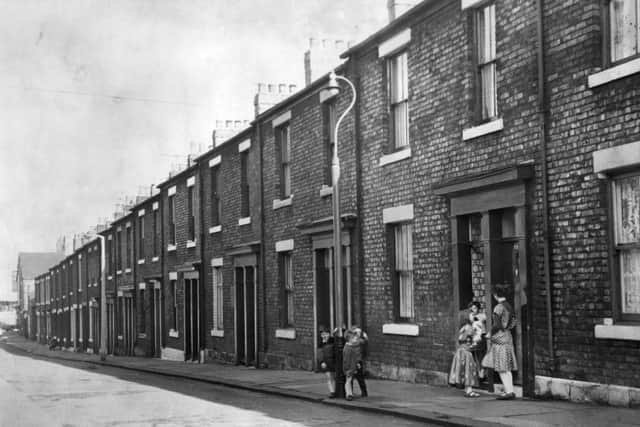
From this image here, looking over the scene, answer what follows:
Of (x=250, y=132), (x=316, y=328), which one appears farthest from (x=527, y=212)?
(x=250, y=132)

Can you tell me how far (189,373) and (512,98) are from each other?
47.2ft

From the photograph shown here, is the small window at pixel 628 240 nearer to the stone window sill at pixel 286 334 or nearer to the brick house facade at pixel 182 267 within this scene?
the stone window sill at pixel 286 334

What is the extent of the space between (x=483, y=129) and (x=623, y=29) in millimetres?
3330

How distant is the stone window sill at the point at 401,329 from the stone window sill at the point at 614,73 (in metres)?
6.52

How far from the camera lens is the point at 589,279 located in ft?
41.4

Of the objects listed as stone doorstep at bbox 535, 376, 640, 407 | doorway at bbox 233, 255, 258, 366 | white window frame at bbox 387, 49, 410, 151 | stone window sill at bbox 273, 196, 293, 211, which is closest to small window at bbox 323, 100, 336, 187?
stone window sill at bbox 273, 196, 293, 211

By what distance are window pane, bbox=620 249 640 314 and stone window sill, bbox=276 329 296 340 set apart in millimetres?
12616

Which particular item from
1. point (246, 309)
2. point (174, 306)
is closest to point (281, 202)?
point (246, 309)

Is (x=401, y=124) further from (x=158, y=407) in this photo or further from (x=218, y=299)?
(x=218, y=299)

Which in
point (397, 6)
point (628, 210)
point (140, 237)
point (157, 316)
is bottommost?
point (157, 316)

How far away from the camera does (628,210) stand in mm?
12086

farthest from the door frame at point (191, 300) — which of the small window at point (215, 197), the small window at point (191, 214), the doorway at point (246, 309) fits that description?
the doorway at point (246, 309)

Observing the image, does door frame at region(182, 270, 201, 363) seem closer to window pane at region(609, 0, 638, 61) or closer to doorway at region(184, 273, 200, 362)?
doorway at region(184, 273, 200, 362)

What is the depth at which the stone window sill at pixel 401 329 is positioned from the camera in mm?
17297
